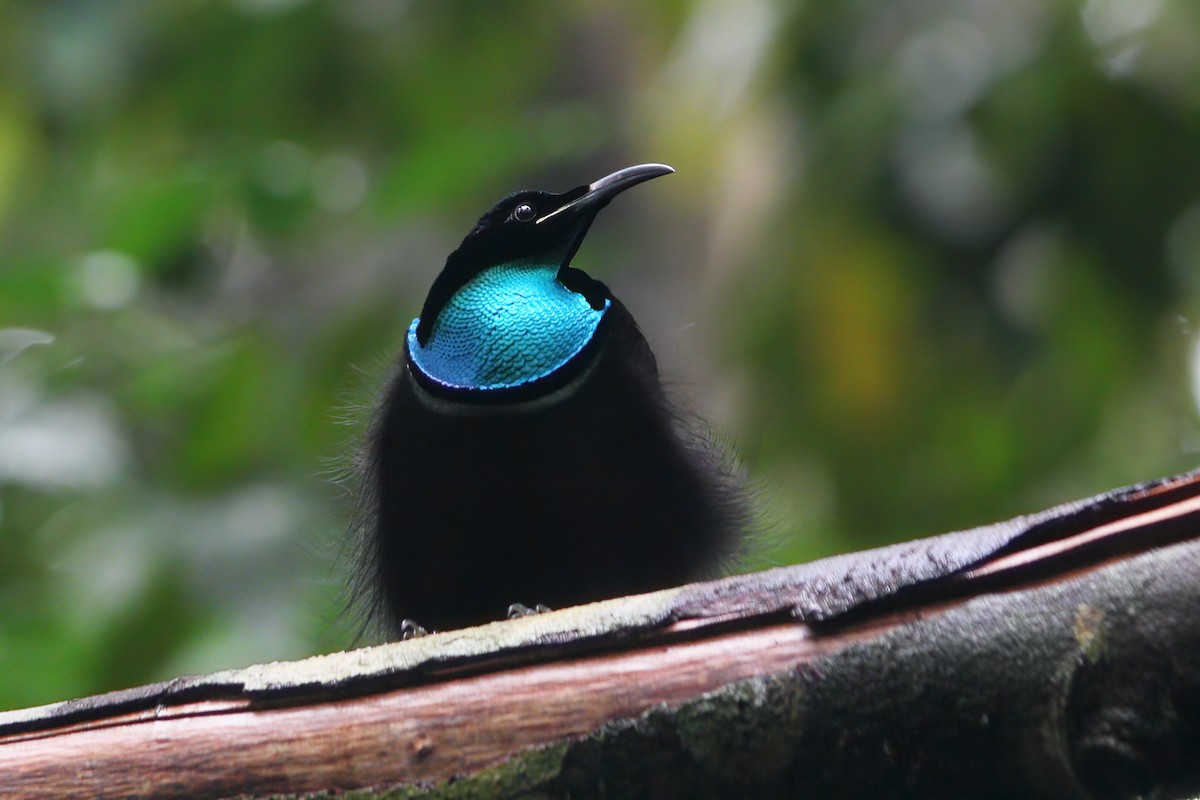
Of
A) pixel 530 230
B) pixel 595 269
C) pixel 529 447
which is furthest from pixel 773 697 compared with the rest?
pixel 595 269

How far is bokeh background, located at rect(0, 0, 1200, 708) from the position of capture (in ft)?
19.2

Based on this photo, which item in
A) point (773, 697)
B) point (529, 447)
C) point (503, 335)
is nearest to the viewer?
point (773, 697)

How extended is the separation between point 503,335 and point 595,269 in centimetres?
315

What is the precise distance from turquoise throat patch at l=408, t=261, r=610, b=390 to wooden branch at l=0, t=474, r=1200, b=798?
3.85 ft

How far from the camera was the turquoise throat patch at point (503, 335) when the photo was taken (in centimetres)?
360

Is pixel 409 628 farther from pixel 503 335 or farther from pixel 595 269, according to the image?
pixel 595 269

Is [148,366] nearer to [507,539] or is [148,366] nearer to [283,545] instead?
[283,545]

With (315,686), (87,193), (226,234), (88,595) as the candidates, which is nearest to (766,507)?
(315,686)

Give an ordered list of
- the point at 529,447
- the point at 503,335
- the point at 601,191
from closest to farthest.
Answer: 1. the point at 529,447
2. the point at 503,335
3. the point at 601,191

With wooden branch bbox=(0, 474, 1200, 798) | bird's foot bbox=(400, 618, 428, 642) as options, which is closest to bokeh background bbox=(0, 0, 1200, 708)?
bird's foot bbox=(400, 618, 428, 642)

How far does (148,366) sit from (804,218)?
309 centimetres

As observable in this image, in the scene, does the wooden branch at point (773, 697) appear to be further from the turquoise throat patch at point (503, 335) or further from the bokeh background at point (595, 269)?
the bokeh background at point (595, 269)

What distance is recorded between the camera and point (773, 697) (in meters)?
2.24

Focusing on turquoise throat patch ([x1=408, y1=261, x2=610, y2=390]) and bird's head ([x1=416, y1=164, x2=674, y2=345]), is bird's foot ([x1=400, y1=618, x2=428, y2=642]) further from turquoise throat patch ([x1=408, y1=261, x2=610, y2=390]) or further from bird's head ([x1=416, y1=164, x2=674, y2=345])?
bird's head ([x1=416, y1=164, x2=674, y2=345])
